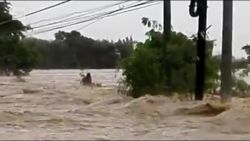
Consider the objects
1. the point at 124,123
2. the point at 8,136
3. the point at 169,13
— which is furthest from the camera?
the point at 169,13

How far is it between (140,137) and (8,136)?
3344 millimetres

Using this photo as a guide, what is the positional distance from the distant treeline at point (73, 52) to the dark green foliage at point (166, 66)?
40.3 meters

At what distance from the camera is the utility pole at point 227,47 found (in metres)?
25.6

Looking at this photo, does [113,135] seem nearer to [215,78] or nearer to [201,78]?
[201,78]

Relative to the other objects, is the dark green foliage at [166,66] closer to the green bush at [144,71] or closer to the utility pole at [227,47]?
the green bush at [144,71]

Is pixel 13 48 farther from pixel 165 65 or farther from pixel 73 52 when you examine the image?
pixel 165 65

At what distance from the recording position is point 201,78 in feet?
92.6

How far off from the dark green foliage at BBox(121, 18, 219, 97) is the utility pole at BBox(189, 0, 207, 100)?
1712mm

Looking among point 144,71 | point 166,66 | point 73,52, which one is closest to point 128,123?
point 166,66

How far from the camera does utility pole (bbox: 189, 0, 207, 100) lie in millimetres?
26984

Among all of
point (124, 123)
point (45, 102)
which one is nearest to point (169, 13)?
point (45, 102)

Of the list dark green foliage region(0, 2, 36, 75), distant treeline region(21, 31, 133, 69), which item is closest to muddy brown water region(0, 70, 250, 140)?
dark green foliage region(0, 2, 36, 75)

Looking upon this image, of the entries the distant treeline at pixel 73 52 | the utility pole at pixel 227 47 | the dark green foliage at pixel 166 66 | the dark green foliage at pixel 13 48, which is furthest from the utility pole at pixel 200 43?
the distant treeline at pixel 73 52

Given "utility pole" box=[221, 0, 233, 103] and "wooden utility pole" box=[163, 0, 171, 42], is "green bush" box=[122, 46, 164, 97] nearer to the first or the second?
"wooden utility pole" box=[163, 0, 171, 42]
